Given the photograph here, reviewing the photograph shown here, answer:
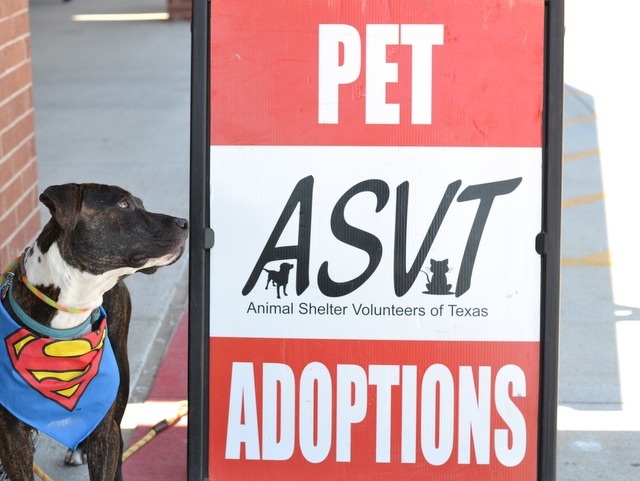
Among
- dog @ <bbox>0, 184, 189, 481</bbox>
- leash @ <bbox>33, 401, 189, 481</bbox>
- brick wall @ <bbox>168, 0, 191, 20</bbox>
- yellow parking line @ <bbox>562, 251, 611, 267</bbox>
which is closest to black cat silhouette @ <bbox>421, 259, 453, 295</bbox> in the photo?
dog @ <bbox>0, 184, 189, 481</bbox>

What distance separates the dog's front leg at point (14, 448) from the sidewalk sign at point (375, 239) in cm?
53

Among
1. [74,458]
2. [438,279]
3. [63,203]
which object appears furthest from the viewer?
[74,458]

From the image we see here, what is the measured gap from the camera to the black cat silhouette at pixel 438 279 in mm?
3531

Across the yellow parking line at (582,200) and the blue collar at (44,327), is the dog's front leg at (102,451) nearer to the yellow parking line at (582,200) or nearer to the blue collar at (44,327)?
the blue collar at (44,327)

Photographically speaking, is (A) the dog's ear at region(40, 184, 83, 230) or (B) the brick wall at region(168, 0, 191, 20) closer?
(A) the dog's ear at region(40, 184, 83, 230)

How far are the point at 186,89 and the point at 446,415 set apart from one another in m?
9.86

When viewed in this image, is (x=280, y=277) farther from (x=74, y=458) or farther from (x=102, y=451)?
(x=74, y=458)

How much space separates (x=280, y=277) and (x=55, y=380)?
0.79 m

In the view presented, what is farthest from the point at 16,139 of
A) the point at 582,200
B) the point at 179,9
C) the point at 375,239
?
the point at 179,9

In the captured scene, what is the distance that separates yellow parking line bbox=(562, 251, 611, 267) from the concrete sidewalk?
2.52m

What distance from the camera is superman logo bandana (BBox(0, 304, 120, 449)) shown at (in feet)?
10.9

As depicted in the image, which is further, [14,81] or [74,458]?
[14,81]

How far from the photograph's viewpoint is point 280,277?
3.56m

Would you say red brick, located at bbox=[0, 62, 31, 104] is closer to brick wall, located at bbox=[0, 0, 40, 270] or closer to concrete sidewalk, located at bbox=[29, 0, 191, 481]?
brick wall, located at bbox=[0, 0, 40, 270]
